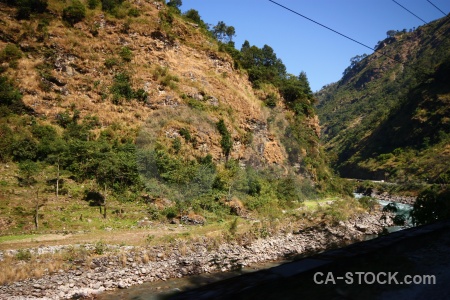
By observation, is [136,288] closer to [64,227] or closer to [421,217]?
[64,227]

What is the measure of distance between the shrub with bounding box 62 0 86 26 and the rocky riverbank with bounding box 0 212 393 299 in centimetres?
2798

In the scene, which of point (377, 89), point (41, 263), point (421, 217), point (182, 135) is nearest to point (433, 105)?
point (377, 89)

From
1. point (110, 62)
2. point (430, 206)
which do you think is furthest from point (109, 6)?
point (430, 206)

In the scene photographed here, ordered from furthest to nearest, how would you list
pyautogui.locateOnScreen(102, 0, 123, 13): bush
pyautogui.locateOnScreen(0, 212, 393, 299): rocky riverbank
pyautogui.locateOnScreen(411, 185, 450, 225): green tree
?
pyautogui.locateOnScreen(102, 0, 123, 13): bush < pyautogui.locateOnScreen(0, 212, 393, 299): rocky riverbank < pyautogui.locateOnScreen(411, 185, 450, 225): green tree

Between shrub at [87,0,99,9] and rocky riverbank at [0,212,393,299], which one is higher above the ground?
shrub at [87,0,99,9]

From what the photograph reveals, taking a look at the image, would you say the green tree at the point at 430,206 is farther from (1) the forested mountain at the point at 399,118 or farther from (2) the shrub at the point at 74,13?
(2) the shrub at the point at 74,13

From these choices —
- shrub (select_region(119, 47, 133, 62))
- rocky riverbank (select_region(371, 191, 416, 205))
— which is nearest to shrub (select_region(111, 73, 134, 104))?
shrub (select_region(119, 47, 133, 62))

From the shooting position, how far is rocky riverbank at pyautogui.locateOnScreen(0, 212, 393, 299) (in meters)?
11.8

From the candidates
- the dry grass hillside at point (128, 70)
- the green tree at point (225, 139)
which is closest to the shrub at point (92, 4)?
the dry grass hillside at point (128, 70)

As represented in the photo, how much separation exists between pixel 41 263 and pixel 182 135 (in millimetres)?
18542

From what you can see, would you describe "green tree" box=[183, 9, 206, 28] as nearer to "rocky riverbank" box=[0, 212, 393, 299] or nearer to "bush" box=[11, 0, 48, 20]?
"bush" box=[11, 0, 48, 20]

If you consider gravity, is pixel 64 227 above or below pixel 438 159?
below

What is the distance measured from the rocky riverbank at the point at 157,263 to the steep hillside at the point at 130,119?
648 cm

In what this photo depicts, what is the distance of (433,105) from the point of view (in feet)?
227
